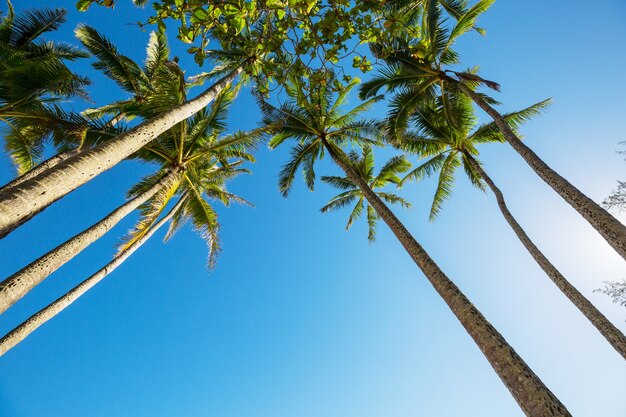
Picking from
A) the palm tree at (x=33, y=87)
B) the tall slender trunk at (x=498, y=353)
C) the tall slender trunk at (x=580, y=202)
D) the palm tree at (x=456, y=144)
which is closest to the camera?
the tall slender trunk at (x=498, y=353)

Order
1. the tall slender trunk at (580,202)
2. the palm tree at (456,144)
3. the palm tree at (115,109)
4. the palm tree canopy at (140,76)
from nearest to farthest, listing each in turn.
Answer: the palm tree at (115,109), the tall slender trunk at (580,202), the palm tree canopy at (140,76), the palm tree at (456,144)

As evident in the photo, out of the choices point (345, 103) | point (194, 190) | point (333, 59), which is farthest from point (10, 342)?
point (345, 103)

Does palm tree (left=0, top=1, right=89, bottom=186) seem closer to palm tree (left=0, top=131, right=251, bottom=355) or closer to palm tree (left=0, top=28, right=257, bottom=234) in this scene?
palm tree (left=0, top=131, right=251, bottom=355)

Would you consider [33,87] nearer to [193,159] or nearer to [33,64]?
[33,64]

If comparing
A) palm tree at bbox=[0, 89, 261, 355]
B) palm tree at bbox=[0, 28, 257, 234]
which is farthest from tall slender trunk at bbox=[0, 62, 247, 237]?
palm tree at bbox=[0, 89, 261, 355]

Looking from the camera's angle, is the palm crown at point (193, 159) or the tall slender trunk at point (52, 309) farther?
the palm crown at point (193, 159)

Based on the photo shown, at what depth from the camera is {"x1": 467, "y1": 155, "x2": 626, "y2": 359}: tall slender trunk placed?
6.71 metres

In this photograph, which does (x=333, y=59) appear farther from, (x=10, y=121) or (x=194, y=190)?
(x=10, y=121)

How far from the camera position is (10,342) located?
550cm

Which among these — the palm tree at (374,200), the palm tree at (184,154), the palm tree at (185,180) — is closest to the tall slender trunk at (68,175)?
the palm tree at (374,200)

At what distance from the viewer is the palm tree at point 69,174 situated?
8.04 ft

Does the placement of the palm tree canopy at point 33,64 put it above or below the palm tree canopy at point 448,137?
above

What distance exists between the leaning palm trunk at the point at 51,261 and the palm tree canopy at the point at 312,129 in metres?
5.86

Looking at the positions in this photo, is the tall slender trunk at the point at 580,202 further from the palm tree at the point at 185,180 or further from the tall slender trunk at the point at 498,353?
the palm tree at the point at 185,180
